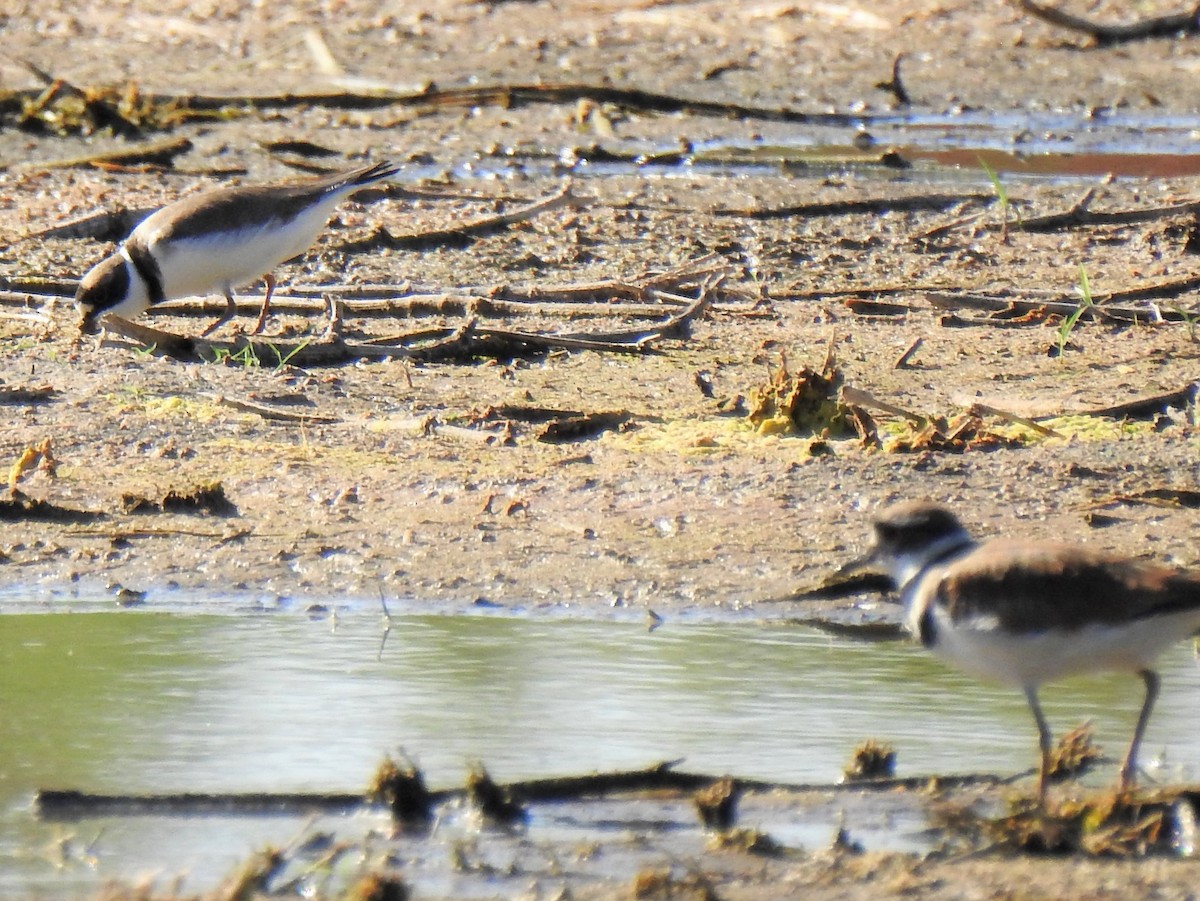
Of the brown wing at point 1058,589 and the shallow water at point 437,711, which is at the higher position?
the brown wing at point 1058,589

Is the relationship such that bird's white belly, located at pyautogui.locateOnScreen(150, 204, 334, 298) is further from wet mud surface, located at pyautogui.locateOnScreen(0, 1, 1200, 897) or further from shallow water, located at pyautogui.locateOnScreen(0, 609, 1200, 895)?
shallow water, located at pyautogui.locateOnScreen(0, 609, 1200, 895)

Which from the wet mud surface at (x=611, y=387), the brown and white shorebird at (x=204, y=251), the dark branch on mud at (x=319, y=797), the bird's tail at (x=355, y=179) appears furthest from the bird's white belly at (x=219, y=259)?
the dark branch on mud at (x=319, y=797)

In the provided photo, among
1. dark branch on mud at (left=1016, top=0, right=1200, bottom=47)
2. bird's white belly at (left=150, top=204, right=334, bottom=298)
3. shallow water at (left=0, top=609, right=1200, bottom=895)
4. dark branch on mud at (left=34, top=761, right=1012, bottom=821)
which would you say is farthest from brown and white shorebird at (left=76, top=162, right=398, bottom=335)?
dark branch on mud at (left=1016, top=0, right=1200, bottom=47)

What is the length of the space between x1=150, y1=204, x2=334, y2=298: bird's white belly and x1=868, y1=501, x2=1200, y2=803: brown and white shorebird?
5.20 metres

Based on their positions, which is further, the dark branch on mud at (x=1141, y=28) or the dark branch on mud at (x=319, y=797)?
the dark branch on mud at (x=1141, y=28)

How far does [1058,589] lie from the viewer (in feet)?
13.9

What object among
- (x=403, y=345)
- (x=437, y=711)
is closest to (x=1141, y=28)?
(x=403, y=345)

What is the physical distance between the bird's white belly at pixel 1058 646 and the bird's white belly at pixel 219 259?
17.5ft

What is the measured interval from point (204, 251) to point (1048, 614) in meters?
5.68

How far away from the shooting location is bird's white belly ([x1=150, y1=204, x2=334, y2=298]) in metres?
8.98

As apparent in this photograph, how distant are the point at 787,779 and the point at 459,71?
1263 centimetres

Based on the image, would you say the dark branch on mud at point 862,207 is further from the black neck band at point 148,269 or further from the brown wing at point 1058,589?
the brown wing at point 1058,589

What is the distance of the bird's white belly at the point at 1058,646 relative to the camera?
4.17m

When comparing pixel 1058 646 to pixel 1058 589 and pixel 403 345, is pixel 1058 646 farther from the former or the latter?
pixel 403 345
